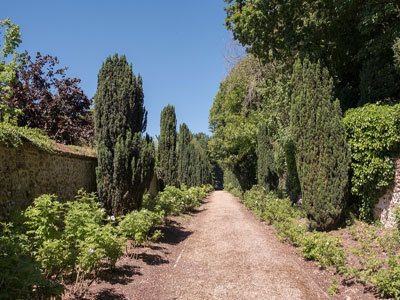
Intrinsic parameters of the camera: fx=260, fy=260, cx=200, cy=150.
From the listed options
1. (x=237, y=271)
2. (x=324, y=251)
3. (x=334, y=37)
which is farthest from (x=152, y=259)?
(x=334, y=37)

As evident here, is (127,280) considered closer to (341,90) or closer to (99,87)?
(99,87)

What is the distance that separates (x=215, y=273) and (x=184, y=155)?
17163 mm

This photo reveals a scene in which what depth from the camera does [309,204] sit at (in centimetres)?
770

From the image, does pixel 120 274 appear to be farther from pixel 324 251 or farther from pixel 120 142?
pixel 324 251

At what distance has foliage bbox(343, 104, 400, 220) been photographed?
6.48 meters

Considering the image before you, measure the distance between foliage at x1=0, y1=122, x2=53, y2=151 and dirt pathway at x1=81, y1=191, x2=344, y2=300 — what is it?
2.91 metres

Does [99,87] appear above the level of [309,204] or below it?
above

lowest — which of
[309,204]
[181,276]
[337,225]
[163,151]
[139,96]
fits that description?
[181,276]

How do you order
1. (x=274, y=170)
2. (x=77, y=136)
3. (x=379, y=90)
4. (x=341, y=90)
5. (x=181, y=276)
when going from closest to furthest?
(x=181, y=276) < (x=379, y=90) < (x=341, y=90) < (x=77, y=136) < (x=274, y=170)

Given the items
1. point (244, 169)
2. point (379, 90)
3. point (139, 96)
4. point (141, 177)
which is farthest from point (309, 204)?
point (244, 169)

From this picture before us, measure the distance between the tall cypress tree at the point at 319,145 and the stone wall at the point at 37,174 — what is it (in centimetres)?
643

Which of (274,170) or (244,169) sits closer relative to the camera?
(274,170)

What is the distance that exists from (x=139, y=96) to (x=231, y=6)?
204 inches

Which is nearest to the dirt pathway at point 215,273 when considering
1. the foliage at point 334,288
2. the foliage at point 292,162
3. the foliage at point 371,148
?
the foliage at point 334,288
